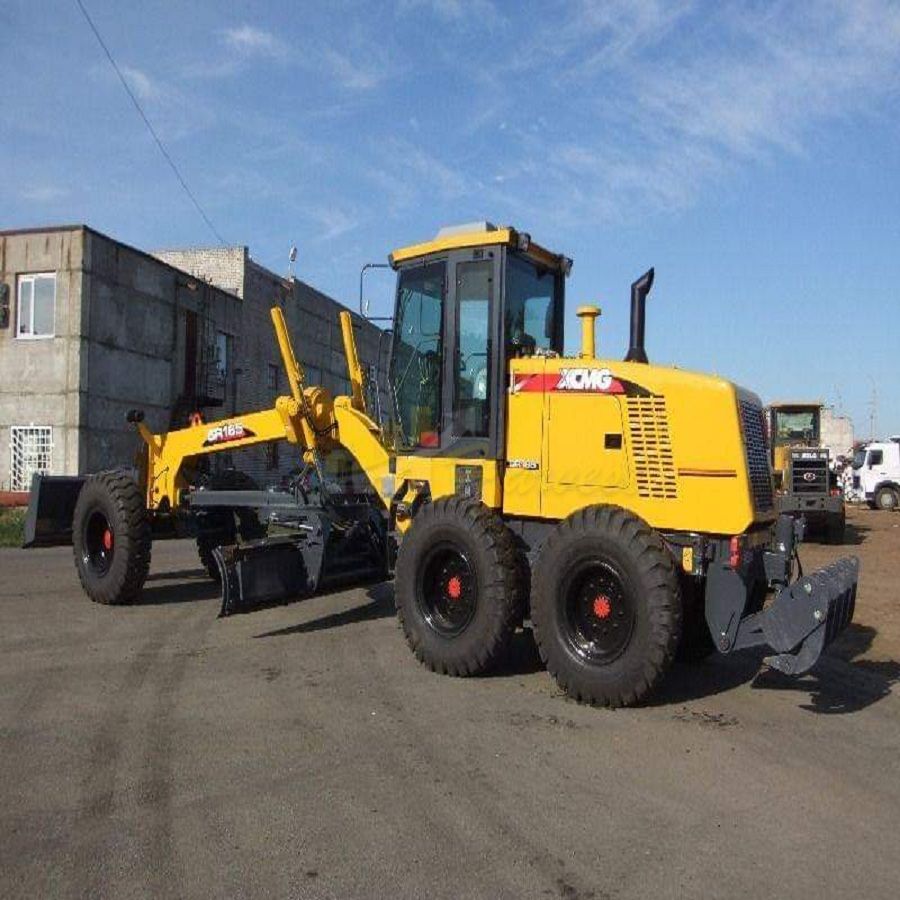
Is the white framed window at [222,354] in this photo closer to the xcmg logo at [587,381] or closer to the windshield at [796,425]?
the windshield at [796,425]

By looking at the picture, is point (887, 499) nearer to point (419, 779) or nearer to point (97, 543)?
point (97, 543)

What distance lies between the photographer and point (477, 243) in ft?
23.9

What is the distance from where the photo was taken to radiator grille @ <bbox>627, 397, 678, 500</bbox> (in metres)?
6.33

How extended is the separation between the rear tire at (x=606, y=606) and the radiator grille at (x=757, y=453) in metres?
0.94

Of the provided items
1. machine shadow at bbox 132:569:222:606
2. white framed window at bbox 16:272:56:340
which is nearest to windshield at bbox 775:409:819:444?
machine shadow at bbox 132:569:222:606

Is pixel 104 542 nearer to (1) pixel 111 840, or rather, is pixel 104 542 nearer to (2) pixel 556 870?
(1) pixel 111 840

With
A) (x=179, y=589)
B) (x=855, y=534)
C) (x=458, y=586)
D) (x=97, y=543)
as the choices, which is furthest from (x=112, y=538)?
(x=855, y=534)

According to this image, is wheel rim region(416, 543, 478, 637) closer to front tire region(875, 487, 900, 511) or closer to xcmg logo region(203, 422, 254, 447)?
xcmg logo region(203, 422, 254, 447)

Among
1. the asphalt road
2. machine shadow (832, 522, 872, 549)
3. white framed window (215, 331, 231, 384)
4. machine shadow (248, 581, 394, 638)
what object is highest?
white framed window (215, 331, 231, 384)

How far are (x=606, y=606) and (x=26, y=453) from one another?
20485 millimetres

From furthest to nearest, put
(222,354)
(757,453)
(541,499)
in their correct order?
1. (222,354)
2. (541,499)
3. (757,453)

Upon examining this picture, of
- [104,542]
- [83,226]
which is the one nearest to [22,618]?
[104,542]

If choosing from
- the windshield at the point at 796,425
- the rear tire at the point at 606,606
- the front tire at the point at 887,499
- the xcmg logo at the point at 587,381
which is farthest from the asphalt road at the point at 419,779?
the front tire at the point at 887,499

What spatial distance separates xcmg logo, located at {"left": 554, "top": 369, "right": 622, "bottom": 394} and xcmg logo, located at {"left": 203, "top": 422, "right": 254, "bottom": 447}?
155 inches
